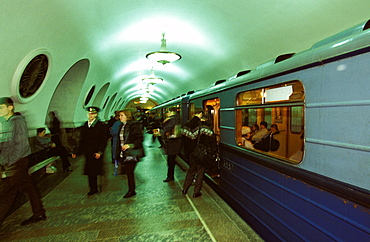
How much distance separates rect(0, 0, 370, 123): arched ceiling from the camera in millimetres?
4418

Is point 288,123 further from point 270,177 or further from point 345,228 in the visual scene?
point 345,228

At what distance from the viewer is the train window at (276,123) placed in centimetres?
286

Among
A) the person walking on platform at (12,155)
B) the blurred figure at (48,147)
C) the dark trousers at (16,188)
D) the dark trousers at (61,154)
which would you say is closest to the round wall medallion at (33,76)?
the blurred figure at (48,147)

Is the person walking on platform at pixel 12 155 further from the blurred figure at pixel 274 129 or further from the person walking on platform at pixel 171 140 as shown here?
the blurred figure at pixel 274 129

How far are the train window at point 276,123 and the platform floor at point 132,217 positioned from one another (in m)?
1.29

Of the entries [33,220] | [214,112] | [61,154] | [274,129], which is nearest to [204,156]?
[274,129]

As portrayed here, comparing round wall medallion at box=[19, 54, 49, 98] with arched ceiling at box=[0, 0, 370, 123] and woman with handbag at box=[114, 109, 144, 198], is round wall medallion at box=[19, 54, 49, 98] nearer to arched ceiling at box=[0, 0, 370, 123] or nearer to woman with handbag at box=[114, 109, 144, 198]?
arched ceiling at box=[0, 0, 370, 123]

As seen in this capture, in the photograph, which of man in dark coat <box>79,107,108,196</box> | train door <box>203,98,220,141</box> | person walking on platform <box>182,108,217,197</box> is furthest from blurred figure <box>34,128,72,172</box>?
train door <box>203,98,220,141</box>

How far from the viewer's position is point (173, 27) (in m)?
7.46

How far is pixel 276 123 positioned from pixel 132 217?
357cm

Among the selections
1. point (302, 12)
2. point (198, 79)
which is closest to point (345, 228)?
point (302, 12)

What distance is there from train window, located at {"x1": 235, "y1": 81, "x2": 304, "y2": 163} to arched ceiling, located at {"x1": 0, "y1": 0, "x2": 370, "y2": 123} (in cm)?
209

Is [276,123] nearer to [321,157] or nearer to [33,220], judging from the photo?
[321,157]

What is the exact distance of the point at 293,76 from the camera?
2.54 m
